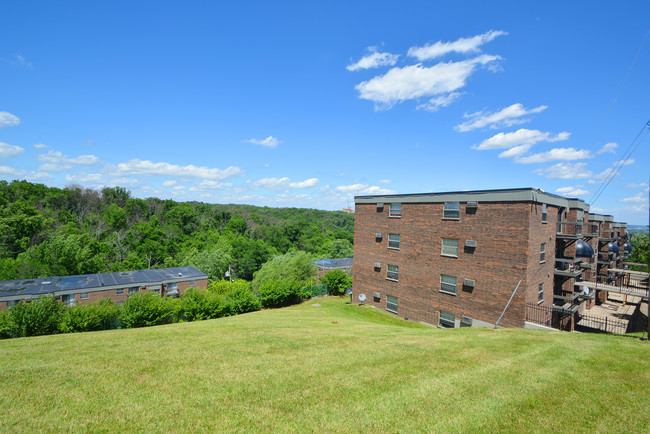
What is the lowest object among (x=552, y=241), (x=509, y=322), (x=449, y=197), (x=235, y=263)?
(x=235, y=263)

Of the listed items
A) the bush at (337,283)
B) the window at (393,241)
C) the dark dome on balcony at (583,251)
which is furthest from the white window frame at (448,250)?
the bush at (337,283)

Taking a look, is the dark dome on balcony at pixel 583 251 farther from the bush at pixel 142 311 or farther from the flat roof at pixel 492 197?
the bush at pixel 142 311

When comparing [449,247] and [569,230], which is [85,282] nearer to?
[449,247]

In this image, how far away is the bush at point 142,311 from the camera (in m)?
22.4

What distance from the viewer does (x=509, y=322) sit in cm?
1802

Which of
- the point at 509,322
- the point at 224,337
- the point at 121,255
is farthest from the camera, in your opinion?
the point at 121,255

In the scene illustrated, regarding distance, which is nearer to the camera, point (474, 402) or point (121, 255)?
point (474, 402)

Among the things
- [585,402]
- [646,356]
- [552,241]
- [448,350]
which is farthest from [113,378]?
[552,241]

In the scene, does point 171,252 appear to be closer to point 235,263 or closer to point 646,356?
point 235,263

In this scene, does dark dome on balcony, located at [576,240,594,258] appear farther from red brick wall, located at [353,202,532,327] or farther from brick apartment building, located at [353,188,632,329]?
red brick wall, located at [353,202,532,327]

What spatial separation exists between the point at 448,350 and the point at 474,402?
4.13 meters

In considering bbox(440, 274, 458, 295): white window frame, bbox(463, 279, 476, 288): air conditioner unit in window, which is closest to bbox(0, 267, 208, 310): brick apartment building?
bbox(440, 274, 458, 295): white window frame

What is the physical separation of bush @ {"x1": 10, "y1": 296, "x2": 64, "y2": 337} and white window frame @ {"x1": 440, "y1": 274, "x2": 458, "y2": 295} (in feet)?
88.2

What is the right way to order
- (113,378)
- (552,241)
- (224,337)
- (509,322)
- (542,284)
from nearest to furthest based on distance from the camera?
(113,378), (224,337), (509,322), (542,284), (552,241)
